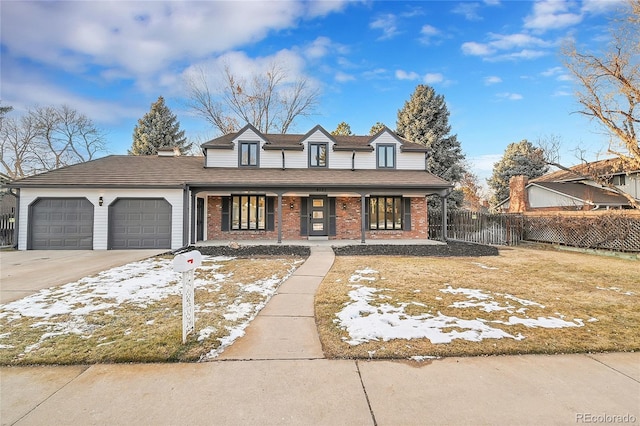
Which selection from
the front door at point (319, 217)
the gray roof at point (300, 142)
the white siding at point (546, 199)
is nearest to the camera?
the gray roof at point (300, 142)

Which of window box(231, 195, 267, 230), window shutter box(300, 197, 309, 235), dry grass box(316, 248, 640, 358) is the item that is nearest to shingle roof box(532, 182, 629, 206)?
dry grass box(316, 248, 640, 358)

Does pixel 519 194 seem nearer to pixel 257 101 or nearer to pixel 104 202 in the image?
pixel 257 101

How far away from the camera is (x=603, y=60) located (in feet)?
44.2

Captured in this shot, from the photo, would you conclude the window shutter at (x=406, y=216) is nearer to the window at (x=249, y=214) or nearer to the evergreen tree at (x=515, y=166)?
the window at (x=249, y=214)

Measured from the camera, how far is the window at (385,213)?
50.9ft

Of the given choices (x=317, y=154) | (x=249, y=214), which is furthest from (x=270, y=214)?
(x=317, y=154)

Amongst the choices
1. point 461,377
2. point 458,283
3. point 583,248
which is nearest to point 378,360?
point 461,377

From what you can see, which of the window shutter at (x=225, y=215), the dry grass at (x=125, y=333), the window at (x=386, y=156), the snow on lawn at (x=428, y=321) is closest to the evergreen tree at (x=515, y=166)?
the window at (x=386, y=156)

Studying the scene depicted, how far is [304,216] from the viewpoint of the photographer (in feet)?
49.9

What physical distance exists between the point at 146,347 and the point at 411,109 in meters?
23.0

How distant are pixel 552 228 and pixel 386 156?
874 centimetres

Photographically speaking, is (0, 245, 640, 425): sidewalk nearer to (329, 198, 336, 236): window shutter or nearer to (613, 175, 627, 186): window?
(329, 198, 336, 236): window shutter

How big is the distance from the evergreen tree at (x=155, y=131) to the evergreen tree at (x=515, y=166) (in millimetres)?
32851

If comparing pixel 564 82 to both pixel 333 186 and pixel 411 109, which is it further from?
pixel 333 186
